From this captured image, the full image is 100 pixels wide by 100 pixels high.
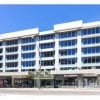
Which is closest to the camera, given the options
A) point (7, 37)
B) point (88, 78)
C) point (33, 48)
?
point (88, 78)

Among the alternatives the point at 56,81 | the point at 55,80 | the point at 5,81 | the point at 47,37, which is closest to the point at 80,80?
the point at 56,81

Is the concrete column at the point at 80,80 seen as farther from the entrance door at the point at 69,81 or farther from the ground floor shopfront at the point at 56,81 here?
the entrance door at the point at 69,81

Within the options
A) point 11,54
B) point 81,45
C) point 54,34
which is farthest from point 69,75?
point 11,54

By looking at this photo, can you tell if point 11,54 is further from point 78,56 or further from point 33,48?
point 78,56

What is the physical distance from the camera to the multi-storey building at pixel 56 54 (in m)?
65.5

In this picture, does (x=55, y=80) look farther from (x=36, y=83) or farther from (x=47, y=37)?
(x=47, y=37)

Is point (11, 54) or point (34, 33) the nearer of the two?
point (34, 33)

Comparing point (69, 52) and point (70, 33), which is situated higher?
point (70, 33)

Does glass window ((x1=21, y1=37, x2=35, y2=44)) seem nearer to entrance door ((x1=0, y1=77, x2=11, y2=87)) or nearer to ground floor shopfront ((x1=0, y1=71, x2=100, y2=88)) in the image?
ground floor shopfront ((x1=0, y1=71, x2=100, y2=88))

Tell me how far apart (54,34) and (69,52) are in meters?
6.52

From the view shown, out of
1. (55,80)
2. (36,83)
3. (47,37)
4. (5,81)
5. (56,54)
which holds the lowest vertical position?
(36,83)

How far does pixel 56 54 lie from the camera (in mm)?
72562

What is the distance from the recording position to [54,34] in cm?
7381

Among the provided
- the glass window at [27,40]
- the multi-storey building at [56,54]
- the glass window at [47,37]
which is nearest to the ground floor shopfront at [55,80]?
the multi-storey building at [56,54]
